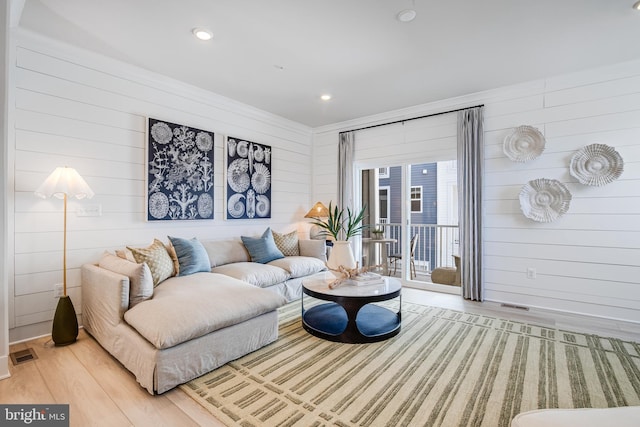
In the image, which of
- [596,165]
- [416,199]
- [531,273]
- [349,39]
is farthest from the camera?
[416,199]

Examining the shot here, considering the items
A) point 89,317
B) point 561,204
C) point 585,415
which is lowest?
point 89,317

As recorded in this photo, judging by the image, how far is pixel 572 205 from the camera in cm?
347

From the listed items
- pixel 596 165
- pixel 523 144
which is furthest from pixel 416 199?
pixel 596 165

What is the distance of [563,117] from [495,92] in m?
0.84

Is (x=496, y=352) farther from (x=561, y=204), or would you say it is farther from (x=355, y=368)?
(x=561, y=204)

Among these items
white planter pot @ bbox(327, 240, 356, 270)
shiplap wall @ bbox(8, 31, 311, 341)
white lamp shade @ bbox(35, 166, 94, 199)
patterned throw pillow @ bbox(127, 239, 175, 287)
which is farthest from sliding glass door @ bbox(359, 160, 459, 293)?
white lamp shade @ bbox(35, 166, 94, 199)

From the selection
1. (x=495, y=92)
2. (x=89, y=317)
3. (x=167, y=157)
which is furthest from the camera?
(x=495, y=92)

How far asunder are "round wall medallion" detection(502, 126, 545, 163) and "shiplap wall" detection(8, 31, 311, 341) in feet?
13.1

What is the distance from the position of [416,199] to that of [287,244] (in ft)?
7.42

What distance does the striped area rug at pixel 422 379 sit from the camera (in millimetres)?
1764

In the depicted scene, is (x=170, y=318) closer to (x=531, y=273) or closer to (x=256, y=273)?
(x=256, y=273)

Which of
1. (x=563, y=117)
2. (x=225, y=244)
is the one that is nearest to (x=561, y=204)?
(x=563, y=117)

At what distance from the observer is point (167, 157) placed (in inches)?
140

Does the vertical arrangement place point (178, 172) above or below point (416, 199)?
above
